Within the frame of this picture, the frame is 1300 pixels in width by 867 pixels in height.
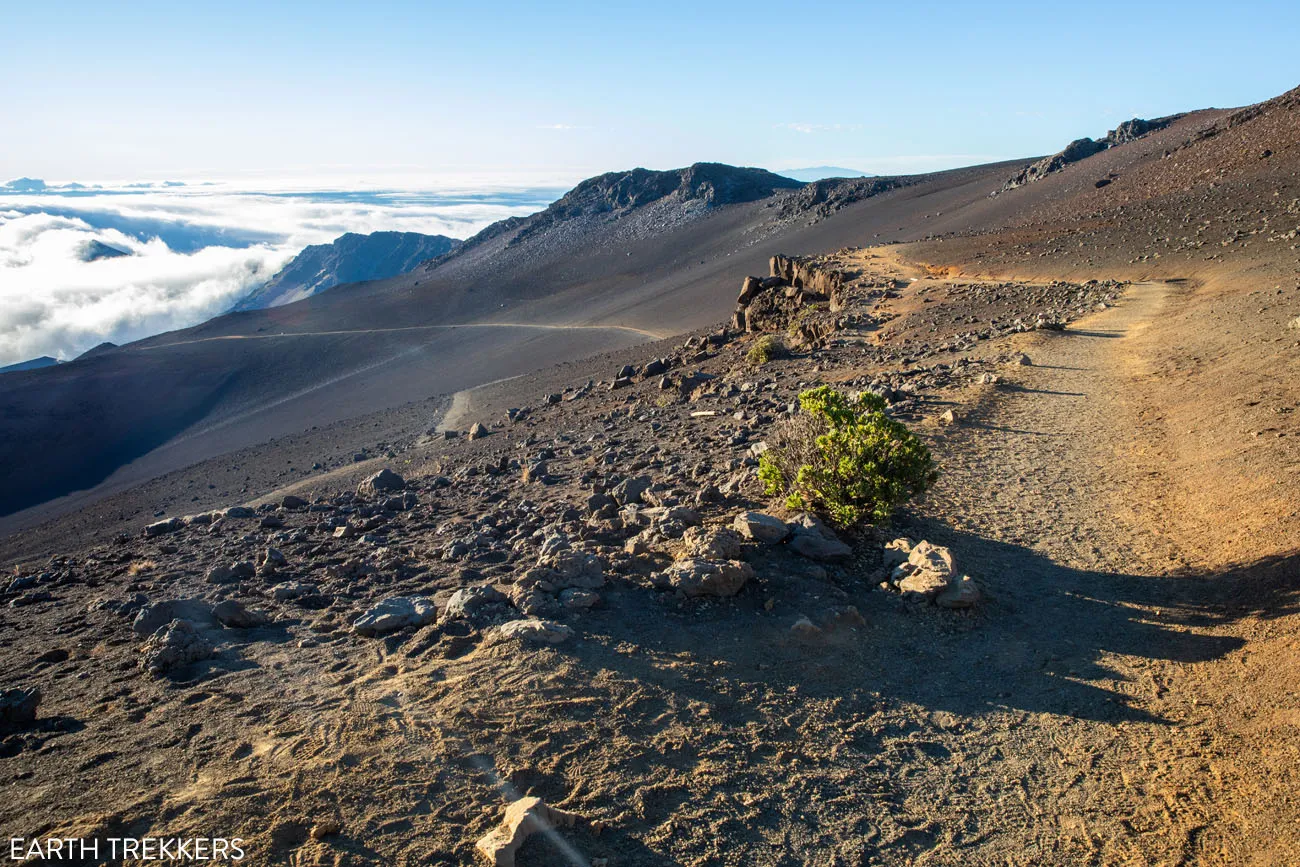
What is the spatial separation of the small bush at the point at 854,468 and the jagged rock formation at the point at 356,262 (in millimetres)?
113312

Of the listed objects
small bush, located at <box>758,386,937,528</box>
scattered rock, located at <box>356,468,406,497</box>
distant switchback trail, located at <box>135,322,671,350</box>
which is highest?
small bush, located at <box>758,386,937,528</box>

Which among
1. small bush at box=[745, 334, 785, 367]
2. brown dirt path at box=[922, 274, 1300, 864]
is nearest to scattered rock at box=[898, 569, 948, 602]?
brown dirt path at box=[922, 274, 1300, 864]

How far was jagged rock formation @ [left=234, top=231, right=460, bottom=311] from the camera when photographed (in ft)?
378

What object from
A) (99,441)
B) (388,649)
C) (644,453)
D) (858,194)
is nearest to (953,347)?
(644,453)

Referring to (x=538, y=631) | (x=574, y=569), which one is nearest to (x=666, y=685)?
(x=538, y=631)

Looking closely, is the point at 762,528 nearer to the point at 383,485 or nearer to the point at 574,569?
the point at 574,569

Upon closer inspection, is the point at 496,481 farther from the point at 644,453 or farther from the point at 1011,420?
the point at 1011,420

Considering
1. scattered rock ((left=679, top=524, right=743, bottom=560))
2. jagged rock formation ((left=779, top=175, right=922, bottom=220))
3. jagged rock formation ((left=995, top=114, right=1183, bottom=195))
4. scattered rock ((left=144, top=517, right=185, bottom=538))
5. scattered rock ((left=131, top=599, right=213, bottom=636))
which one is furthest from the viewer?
jagged rock formation ((left=779, top=175, right=922, bottom=220))

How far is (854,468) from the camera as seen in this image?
5.70 m

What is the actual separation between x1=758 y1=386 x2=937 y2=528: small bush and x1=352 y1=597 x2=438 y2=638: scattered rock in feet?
9.10

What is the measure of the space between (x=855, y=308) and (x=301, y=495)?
12666 mm

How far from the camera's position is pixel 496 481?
10125 millimetres

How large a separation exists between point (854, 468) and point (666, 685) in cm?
245

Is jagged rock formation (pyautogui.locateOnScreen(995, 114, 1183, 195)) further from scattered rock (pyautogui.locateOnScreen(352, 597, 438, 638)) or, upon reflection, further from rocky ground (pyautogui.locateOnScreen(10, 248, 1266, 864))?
scattered rock (pyautogui.locateOnScreen(352, 597, 438, 638))
